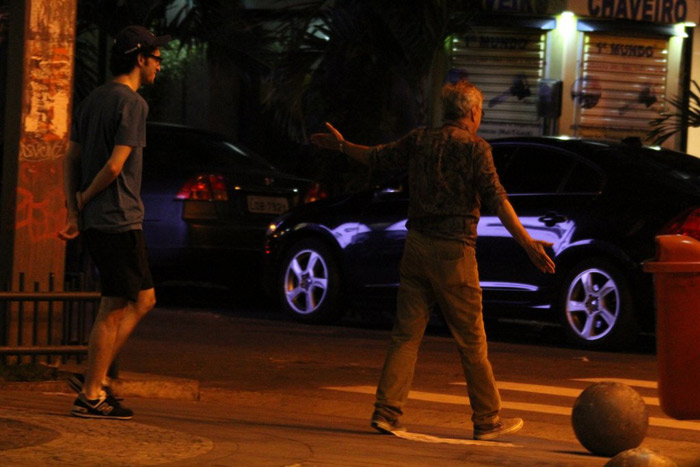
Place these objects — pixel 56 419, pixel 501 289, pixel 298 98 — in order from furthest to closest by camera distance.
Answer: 1. pixel 298 98
2. pixel 501 289
3. pixel 56 419

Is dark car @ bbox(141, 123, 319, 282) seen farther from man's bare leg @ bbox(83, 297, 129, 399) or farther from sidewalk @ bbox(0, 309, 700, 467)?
man's bare leg @ bbox(83, 297, 129, 399)

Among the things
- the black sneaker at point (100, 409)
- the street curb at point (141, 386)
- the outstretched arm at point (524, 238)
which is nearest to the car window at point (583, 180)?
the street curb at point (141, 386)

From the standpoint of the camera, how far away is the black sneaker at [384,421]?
7.22 metres

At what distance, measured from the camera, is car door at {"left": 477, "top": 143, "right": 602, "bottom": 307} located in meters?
11.3

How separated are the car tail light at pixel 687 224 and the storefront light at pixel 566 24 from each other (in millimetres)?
8866

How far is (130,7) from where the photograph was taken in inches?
698

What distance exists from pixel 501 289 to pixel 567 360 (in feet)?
3.44

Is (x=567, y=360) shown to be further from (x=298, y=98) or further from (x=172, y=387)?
(x=298, y=98)

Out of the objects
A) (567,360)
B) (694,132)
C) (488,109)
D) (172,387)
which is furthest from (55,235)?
(694,132)

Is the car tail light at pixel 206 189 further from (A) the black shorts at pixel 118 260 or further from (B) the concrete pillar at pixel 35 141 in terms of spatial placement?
(A) the black shorts at pixel 118 260

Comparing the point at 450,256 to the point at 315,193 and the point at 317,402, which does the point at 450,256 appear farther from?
the point at 315,193

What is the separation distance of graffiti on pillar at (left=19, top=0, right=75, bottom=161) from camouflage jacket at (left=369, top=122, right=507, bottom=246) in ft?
8.30

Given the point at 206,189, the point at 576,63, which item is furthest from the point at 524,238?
the point at 576,63

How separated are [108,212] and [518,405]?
282cm
